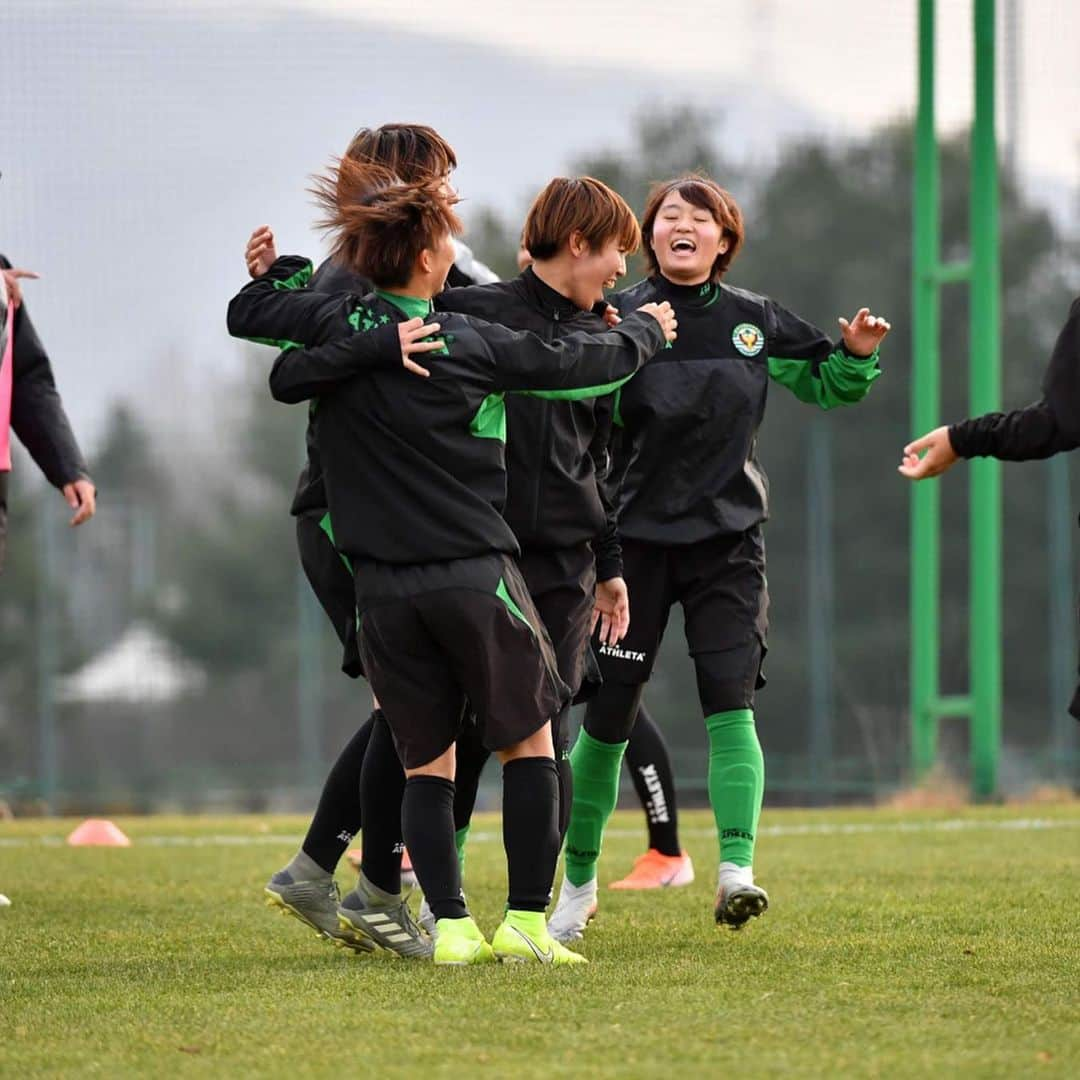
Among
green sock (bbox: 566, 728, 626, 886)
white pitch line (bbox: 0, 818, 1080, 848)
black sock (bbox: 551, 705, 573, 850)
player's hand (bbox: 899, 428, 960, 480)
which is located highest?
player's hand (bbox: 899, 428, 960, 480)

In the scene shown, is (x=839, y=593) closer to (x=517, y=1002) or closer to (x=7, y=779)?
(x=7, y=779)

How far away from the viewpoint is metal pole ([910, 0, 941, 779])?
1277 centimetres

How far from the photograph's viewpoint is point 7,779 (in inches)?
866

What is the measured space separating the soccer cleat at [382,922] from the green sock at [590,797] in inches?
26.6

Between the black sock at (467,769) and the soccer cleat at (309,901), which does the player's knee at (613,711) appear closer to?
the black sock at (467,769)

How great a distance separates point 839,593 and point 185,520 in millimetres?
8467

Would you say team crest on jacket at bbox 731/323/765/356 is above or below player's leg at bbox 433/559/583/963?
above

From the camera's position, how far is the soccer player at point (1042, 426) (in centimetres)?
387

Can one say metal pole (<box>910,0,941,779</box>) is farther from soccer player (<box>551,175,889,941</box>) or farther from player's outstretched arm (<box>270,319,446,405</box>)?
player's outstretched arm (<box>270,319,446,405</box>)

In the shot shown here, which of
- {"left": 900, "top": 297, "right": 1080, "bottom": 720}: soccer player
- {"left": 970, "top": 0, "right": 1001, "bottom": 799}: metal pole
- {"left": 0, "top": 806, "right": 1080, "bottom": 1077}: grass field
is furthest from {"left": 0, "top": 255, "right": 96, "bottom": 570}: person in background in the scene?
{"left": 970, "top": 0, "right": 1001, "bottom": 799}: metal pole

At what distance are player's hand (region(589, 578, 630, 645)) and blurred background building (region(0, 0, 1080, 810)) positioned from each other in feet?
43.4

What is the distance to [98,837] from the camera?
8742mm

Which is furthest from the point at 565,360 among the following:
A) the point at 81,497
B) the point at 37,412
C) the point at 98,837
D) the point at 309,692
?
the point at 309,692

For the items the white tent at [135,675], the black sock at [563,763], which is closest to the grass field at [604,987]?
the black sock at [563,763]
